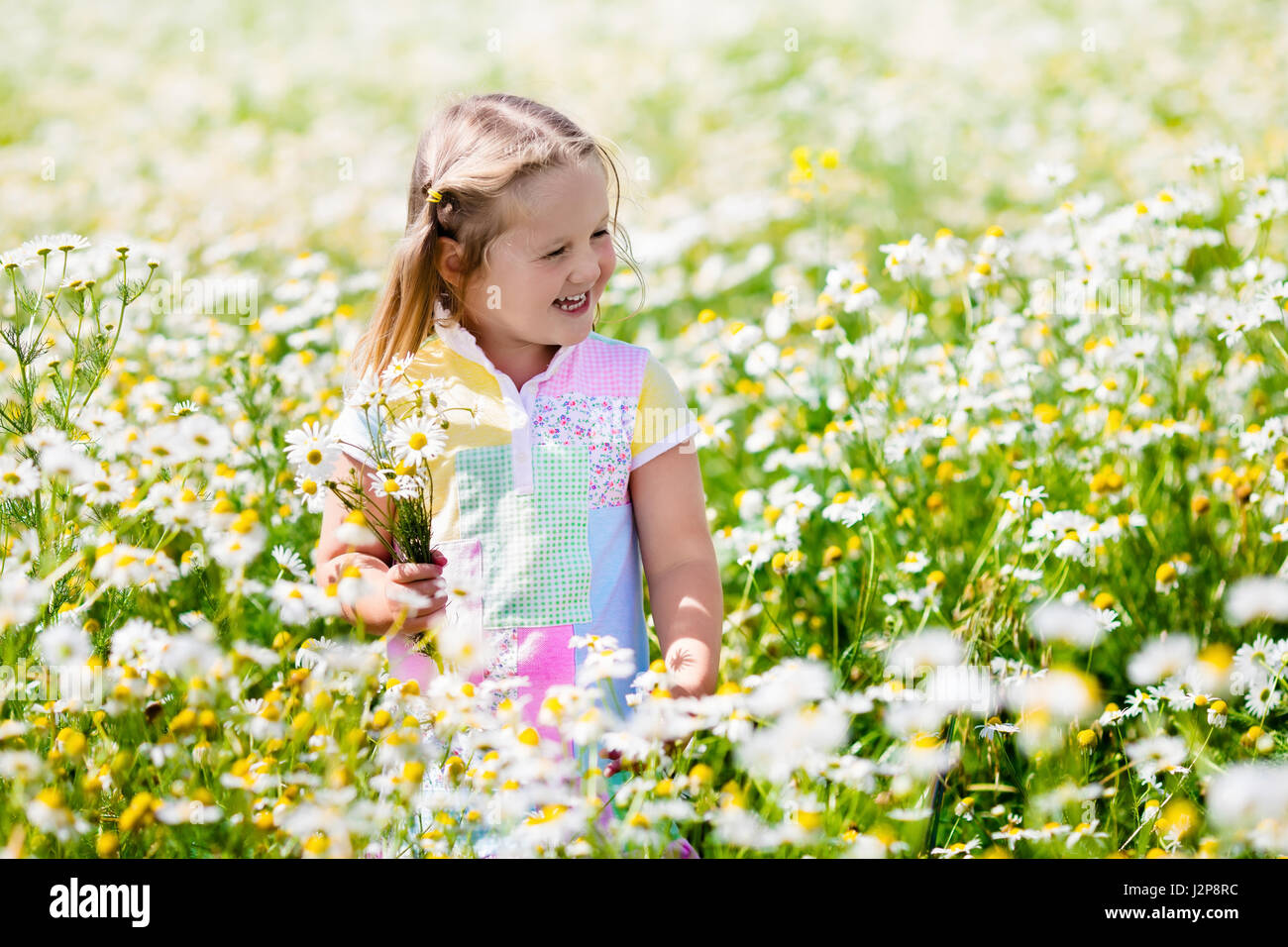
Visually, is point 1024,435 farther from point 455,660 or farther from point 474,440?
point 455,660

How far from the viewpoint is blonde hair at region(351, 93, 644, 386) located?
6.37 ft

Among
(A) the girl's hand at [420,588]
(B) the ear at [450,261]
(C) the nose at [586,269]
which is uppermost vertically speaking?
(B) the ear at [450,261]

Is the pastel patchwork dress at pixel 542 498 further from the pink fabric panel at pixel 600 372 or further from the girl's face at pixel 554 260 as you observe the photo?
the girl's face at pixel 554 260

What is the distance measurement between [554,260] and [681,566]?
0.53m

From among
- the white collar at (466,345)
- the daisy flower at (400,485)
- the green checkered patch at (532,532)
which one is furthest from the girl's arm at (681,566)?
the daisy flower at (400,485)

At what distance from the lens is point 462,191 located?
1979mm

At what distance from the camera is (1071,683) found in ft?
4.65

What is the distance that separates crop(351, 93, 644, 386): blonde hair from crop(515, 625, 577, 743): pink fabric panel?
1.68 feet

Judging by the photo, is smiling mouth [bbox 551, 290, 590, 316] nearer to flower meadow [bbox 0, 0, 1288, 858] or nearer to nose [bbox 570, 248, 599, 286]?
nose [bbox 570, 248, 599, 286]

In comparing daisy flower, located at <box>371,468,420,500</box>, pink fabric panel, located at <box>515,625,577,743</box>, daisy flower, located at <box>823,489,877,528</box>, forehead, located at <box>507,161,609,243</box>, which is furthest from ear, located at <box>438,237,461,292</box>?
daisy flower, located at <box>823,489,877,528</box>

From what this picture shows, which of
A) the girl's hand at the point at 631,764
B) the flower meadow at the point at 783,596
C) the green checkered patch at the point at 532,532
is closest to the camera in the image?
the flower meadow at the point at 783,596

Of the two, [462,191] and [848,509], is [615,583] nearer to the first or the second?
[848,509]

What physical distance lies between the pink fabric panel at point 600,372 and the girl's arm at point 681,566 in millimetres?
137

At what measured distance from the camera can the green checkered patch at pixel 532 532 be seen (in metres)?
1.95
